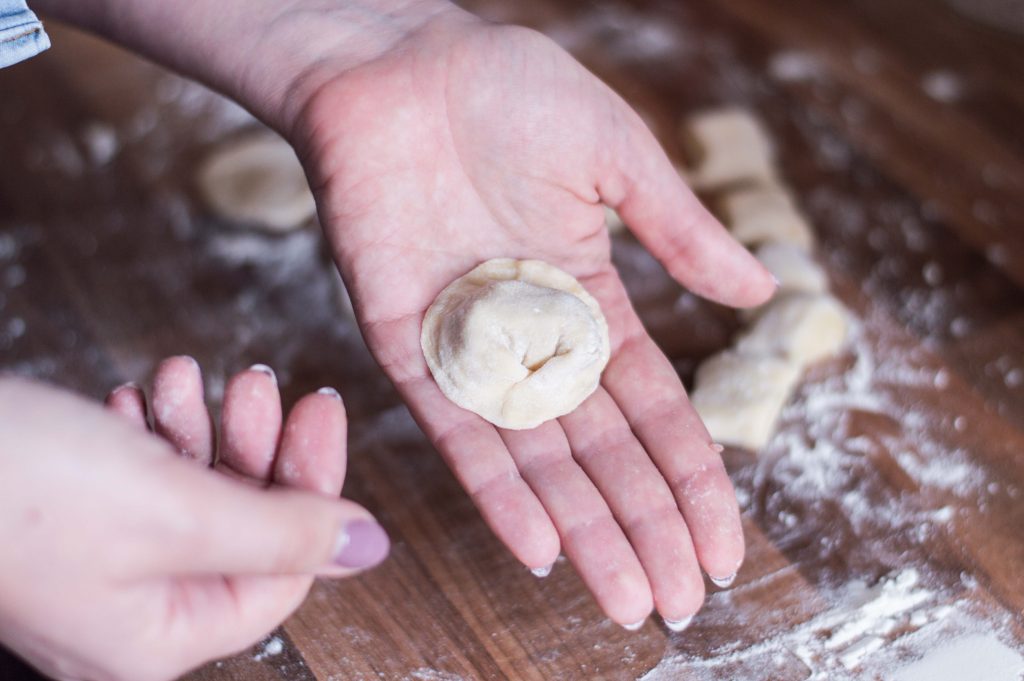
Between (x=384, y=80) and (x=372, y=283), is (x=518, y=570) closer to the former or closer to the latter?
(x=372, y=283)

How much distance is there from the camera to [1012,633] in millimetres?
1229

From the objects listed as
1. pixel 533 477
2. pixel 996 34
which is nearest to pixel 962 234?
pixel 996 34

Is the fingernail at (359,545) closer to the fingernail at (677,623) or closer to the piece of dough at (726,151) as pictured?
the fingernail at (677,623)

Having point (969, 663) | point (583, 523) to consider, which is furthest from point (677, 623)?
point (969, 663)

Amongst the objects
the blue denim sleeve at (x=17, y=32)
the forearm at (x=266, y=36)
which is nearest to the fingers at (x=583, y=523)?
the forearm at (x=266, y=36)

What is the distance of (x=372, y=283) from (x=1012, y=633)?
0.95m

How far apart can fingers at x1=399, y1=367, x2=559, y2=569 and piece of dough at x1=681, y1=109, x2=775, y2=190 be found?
0.93 m

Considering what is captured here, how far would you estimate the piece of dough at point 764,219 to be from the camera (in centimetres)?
178

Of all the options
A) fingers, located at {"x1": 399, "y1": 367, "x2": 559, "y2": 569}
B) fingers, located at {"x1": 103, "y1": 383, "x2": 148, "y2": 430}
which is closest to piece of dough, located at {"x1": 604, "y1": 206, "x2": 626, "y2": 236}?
fingers, located at {"x1": 399, "y1": 367, "x2": 559, "y2": 569}

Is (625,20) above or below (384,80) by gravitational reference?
below

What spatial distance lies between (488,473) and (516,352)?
6.6 inches

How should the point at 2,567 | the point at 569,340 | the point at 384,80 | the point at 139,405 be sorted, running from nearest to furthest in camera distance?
1. the point at 2,567
2. the point at 139,405
3. the point at 569,340
4. the point at 384,80

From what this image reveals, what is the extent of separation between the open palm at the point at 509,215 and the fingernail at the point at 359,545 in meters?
0.24

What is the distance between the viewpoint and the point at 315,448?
1056 mm
